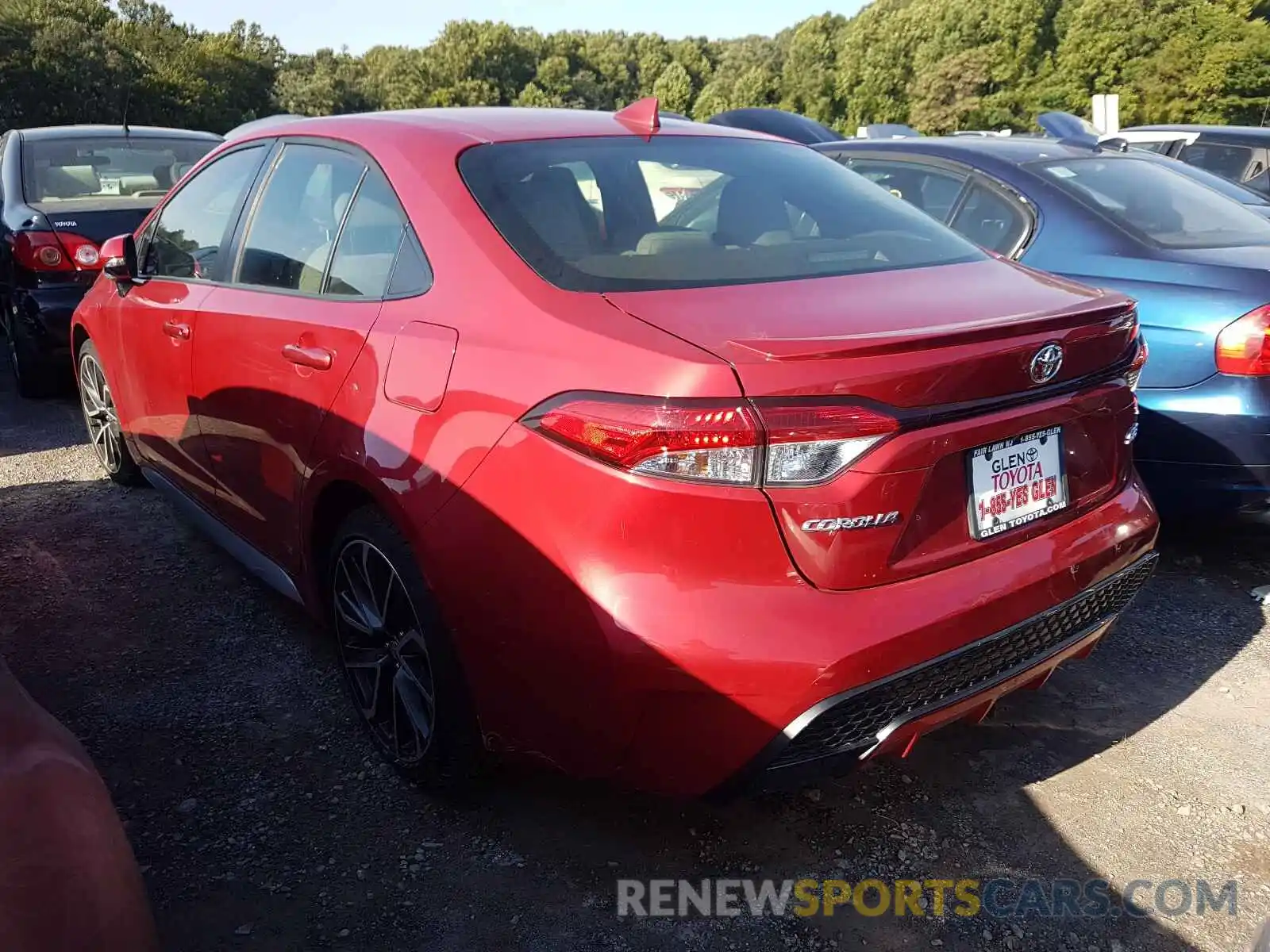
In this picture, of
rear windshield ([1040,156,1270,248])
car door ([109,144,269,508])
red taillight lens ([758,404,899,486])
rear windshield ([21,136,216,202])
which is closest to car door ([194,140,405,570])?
car door ([109,144,269,508])

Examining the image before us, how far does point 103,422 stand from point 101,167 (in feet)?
8.70

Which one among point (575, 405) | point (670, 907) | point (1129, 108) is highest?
point (1129, 108)

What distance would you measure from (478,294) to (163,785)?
1535 millimetres

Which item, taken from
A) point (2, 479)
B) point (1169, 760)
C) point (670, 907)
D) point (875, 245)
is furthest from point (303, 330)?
point (2, 479)

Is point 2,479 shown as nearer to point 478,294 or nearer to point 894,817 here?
point 478,294

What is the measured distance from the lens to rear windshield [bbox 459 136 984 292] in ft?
7.32

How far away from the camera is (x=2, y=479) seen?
488 centimetres

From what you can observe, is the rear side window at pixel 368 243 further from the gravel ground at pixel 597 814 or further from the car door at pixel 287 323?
the gravel ground at pixel 597 814

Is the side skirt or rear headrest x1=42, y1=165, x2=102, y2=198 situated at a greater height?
rear headrest x1=42, y1=165, x2=102, y2=198

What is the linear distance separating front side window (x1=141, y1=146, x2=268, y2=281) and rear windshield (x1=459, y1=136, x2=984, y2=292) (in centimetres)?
117

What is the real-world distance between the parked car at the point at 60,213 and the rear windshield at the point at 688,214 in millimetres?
4177

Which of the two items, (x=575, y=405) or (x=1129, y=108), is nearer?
(x=575, y=405)

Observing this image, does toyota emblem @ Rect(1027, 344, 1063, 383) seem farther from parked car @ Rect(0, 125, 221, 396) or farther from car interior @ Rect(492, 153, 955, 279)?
parked car @ Rect(0, 125, 221, 396)

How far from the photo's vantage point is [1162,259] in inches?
144
